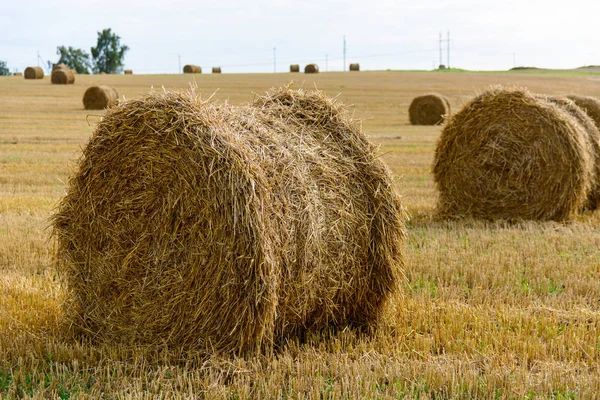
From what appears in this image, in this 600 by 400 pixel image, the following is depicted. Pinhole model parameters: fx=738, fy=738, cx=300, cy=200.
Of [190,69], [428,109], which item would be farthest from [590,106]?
[190,69]

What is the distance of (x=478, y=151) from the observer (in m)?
10.1

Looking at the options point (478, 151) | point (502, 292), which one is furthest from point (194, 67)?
point (502, 292)

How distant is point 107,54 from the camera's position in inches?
3253

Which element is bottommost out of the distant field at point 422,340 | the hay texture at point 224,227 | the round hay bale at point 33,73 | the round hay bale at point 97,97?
the distant field at point 422,340

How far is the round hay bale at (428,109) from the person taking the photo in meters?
25.6

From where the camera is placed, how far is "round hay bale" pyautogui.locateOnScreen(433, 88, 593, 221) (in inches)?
385

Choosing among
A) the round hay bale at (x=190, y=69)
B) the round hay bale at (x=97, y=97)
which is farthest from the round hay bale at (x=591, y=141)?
the round hay bale at (x=190, y=69)

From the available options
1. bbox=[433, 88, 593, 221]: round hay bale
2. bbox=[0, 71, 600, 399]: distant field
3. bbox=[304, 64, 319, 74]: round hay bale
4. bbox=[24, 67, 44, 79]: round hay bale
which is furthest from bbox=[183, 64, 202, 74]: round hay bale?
bbox=[433, 88, 593, 221]: round hay bale

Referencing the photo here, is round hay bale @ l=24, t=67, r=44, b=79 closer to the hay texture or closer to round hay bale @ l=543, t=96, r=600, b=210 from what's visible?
round hay bale @ l=543, t=96, r=600, b=210

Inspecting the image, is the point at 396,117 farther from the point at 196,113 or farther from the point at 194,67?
the point at 194,67

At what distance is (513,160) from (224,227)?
248 inches

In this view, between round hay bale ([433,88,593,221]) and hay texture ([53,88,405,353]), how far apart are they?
4642mm

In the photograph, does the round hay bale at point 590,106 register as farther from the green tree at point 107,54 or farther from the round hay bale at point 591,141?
the green tree at point 107,54

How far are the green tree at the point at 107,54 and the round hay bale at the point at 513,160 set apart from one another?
76.9 metres
